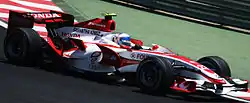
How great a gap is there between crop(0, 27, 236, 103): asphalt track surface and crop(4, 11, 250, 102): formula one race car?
223 mm

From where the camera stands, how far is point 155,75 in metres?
10.7

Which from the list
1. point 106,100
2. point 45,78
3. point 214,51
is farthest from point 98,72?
point 214,51

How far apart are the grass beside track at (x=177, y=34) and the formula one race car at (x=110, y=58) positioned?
296 cm

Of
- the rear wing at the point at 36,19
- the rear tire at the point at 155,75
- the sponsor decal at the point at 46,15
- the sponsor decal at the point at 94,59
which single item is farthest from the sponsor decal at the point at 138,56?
the sponsor decal at the point at 46,15

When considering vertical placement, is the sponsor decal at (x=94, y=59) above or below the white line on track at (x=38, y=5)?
below

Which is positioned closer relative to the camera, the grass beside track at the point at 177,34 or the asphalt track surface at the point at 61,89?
the asphalt track surface at the point at 61,89

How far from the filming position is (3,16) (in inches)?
677

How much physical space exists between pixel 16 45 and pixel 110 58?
6.41 feet

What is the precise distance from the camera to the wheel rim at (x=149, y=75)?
35.1 feet

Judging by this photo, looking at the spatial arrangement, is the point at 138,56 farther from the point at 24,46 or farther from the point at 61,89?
the point at 24,46

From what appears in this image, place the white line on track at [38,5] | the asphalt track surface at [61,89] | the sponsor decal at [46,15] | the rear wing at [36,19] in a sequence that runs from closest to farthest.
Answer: the asphalt track surface at [61,89] → the rear wing at [36,19] → the sponsor decal at [46,15] → the white line on track at [38,5]

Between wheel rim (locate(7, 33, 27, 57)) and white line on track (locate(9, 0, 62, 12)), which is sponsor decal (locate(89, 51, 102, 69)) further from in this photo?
white line on track (locate(9, 0, 62, 12))

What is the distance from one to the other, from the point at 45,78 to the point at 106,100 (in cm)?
163

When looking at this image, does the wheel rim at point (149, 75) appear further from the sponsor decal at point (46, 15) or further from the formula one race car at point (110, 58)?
the sponsor decal at point (46, 15)
